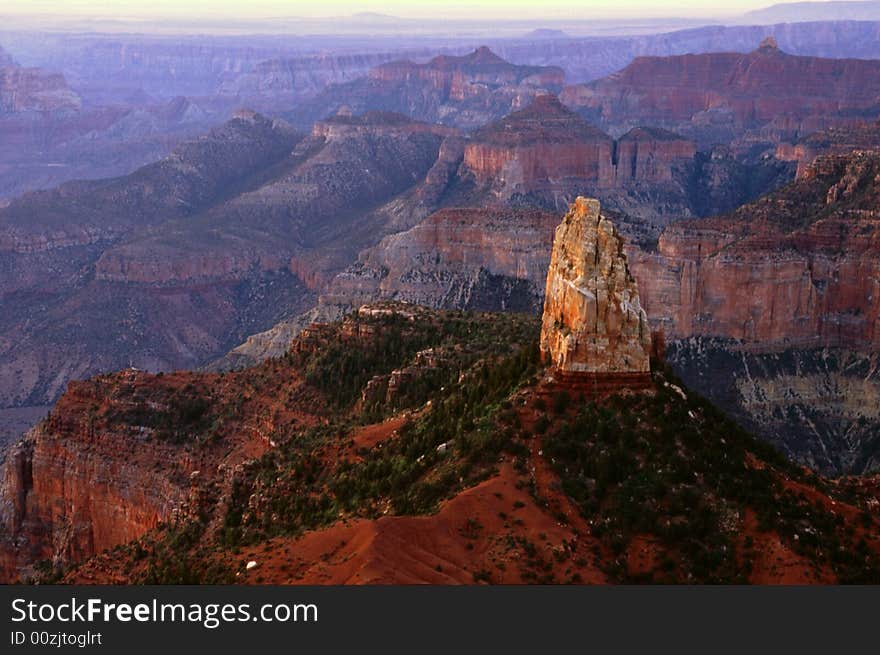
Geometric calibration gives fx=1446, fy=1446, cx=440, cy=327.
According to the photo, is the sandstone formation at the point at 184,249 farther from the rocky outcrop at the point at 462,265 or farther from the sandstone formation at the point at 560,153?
the rocky outcrop at the point at 462,265

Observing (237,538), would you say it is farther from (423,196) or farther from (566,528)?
(423,196)

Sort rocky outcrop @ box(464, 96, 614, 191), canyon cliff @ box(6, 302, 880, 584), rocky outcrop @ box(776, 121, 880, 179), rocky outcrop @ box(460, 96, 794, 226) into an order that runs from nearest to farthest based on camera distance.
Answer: canyon cliff @ box(6, 302, 880, 584), rocky outcrop @ box(776, 121, 880, 179), rocky outcrop @ box(464, 96, 614, 191), rocky outcrop @ box(460, 96, 794, 226)

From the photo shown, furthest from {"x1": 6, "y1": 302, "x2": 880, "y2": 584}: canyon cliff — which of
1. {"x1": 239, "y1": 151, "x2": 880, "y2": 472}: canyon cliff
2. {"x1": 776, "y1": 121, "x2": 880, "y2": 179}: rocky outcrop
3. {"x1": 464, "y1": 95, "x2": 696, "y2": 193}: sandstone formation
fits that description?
{"x1": 464, "y1": 95, "x2": 696, "y2": 193}: sandstone formation

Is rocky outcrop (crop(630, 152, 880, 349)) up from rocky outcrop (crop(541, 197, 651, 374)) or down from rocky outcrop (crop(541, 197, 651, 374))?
down

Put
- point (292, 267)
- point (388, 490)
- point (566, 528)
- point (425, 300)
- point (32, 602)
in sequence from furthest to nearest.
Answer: point (292, 267) < point (425, 300) < point (388, 490) < point (566, 528) < point (32, 602)

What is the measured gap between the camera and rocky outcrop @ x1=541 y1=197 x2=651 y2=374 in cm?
3753

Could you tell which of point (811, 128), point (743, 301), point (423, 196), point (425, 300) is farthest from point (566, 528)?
point (811, 128)

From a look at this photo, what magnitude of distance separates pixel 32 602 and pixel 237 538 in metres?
13.1

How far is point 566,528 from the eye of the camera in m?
33.6

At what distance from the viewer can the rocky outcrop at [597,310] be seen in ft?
123

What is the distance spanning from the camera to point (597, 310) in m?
37.5

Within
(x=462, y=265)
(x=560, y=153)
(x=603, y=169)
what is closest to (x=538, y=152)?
(x=560, y=153)

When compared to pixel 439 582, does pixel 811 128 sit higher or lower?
lower

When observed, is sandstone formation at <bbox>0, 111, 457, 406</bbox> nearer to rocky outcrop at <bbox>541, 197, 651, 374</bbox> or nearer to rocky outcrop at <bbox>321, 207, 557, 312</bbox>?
rocky outcrop at <bbox>321, 207, 557, 312</bbox>
